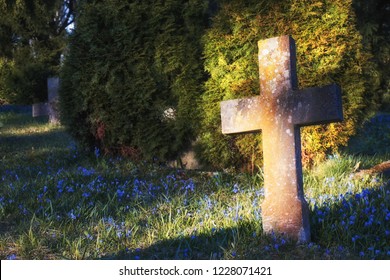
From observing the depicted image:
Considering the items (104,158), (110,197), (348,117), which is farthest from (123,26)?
(348,117)

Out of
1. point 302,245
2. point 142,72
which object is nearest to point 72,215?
point 302,245

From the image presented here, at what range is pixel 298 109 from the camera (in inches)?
146

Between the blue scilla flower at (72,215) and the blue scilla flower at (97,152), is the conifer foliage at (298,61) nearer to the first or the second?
the blue scilla flower at (97,152)

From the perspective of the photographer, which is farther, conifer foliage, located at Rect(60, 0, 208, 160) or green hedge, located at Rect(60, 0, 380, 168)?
conifer foliage, located at Rect(60, 0, 208, 160)

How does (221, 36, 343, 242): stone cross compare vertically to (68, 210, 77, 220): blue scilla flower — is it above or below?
above

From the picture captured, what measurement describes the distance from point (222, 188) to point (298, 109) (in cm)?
223

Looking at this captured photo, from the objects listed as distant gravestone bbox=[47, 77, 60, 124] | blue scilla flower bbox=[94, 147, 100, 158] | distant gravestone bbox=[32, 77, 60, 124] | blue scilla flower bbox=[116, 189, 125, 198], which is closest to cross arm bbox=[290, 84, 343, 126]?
blue scilla flower bbox=[116, 189, 125, 198]

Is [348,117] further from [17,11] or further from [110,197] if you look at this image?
[17,11]

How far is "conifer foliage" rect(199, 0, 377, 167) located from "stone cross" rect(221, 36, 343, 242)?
244 cm

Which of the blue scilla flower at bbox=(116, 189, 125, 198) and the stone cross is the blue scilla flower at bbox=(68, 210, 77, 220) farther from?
the stone cross

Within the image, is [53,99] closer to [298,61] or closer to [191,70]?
[191,70]

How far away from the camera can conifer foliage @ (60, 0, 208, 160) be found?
6930mm

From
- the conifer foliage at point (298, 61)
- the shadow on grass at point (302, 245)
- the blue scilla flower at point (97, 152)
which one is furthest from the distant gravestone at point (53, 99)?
the shadow on grass at point (302, 245)

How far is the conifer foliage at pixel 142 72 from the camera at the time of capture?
6.93 meters
